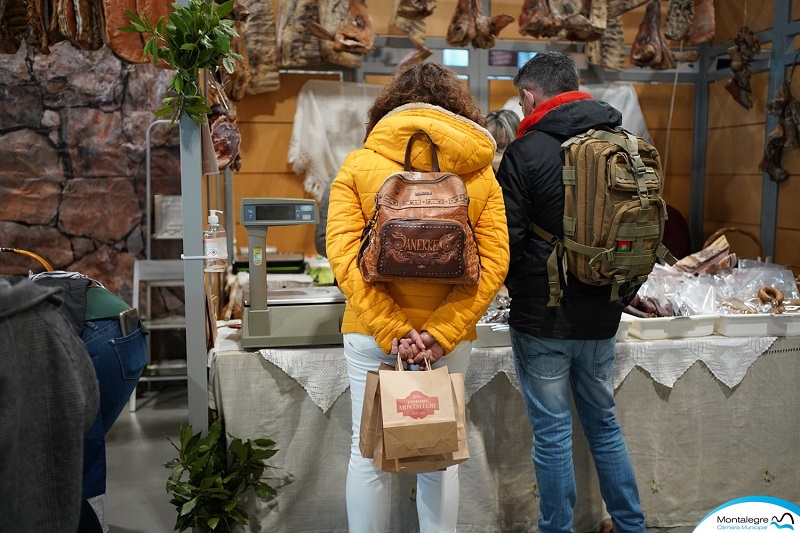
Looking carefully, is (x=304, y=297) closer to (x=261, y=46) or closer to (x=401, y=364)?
(x=401, y=364)

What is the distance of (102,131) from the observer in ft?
15.2

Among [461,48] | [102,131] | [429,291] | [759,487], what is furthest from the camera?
[461,48]

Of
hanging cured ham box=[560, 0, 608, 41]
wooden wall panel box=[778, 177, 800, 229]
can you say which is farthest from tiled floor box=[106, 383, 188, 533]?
wooden wall panel box=[778, 177, 800, 229]

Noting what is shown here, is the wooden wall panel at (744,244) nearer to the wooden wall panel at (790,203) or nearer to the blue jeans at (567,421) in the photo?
the wooden wall panel at (790,203)

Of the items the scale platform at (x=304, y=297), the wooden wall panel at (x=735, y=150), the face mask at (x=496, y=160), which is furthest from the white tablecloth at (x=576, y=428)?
the wooden wall panel at (x=735, y=150)

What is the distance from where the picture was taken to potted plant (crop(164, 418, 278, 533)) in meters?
2.53

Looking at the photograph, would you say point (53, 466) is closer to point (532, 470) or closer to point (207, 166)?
point (207, 166)

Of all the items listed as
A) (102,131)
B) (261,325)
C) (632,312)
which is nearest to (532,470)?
(632,312)

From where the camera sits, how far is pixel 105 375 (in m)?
2.04

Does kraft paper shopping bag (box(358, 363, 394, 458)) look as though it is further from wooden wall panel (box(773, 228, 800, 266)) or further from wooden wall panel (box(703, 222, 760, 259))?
wooden wall panel (box(703, 222, 760, 259))

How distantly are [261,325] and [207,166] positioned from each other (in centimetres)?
61

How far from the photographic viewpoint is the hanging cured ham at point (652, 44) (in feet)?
14.9

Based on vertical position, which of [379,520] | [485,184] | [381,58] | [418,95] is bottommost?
[379,520]

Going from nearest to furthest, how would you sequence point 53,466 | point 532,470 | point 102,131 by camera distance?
point 53,466, point 532,470, point 102,131
